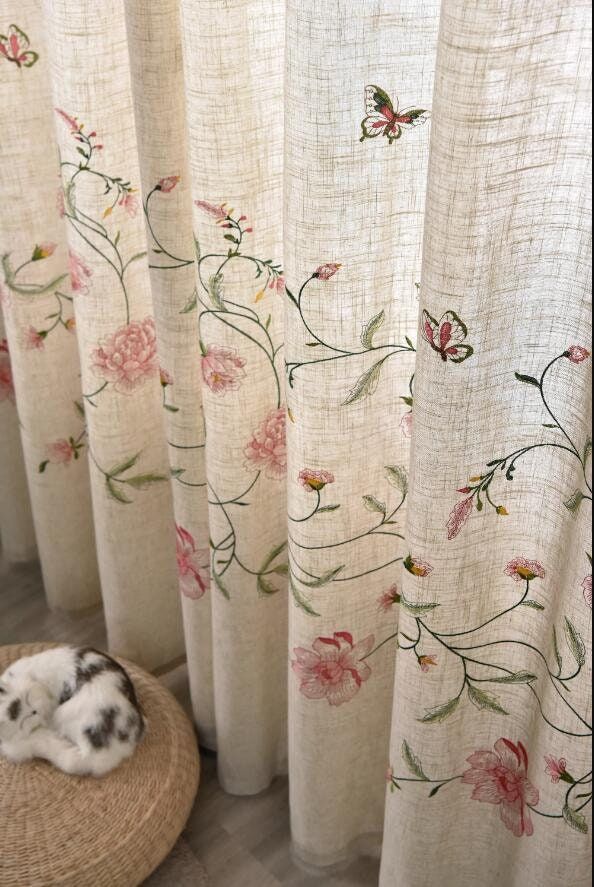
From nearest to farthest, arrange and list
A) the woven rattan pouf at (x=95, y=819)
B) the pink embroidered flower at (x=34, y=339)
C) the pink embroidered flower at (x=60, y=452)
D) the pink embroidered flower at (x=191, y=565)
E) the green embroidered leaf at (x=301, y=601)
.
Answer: the green embroidered leaf at (x=301, y=601) → the woven rattan pouf at (x=95, y=819) → the pink embroidered flower at (x=191, y=565) → the pink embroidered flower at (x=34, y=339) → the pink embroidered flower at (x=60, y=452)

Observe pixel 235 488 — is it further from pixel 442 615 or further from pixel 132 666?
pixel 132 666

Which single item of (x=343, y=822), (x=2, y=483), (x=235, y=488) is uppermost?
(x=235, y=488)

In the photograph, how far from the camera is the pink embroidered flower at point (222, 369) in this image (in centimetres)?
105

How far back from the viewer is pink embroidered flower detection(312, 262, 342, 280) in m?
0.86

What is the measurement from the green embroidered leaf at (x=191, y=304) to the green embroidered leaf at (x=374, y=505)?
1.07 ft

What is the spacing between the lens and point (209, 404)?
1092mm

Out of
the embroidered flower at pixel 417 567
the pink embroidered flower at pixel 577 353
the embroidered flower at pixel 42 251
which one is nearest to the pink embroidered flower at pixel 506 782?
the embroidered flower at pixel 417 567

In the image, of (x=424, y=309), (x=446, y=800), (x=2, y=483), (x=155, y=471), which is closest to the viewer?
(x=424, y=309)

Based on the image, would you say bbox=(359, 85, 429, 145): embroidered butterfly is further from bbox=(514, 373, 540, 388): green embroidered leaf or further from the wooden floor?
the wooden floor

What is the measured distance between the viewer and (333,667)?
1123mm

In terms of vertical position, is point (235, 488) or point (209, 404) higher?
point (209, 404)

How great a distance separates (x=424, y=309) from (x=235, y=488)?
0.44 m

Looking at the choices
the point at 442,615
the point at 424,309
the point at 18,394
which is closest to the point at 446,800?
the point at 442,615

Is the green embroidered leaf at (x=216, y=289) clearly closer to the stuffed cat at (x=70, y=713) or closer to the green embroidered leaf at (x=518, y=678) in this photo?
the green embroidered leaf at (x=518, y=678)
